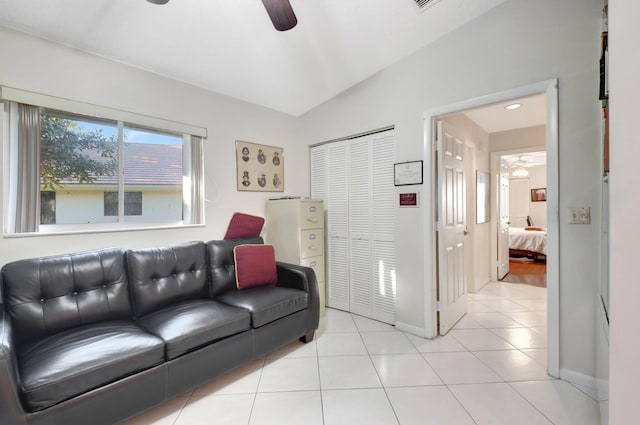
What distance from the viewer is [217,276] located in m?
2.52

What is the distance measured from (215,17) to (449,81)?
1965 mm

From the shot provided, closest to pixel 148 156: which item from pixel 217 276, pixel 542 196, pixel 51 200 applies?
pixel 51 200

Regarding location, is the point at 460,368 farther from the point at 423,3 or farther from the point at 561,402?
the point at 423,3

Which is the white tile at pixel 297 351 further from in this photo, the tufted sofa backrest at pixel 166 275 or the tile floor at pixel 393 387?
the tufted sofa backrest at pixel 166 275

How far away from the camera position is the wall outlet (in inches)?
73.8

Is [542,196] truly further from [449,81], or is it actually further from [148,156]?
[148,156]

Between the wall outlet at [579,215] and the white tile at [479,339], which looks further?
the white tile at [479,339]

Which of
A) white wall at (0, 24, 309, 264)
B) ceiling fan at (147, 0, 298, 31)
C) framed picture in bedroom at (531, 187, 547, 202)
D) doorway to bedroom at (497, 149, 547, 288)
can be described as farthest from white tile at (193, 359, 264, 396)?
framed picture in bedroom at (531, 187, 547, 202)

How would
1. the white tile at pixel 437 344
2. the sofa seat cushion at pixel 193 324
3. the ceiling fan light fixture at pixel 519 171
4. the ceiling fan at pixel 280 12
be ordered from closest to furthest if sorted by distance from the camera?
the ceiling fan at pixel 280 12 → the sofa seat cushion at pixel 193 324 → the white tile at pixel 437 344 → the ceiling fan light fixture at pixel 519 171

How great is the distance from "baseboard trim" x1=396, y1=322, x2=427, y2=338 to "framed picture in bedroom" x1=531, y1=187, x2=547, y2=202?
25.9 ft

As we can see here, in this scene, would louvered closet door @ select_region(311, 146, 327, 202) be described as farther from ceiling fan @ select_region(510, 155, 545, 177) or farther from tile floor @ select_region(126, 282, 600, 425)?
ceiling fan @ select_region(510, 155, 545, 177)

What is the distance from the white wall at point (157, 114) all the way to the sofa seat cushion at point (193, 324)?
30.9 inches

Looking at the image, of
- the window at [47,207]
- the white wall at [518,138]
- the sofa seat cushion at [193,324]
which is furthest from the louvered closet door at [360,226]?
the white wall at [518,138]

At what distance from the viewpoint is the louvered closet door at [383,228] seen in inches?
114
